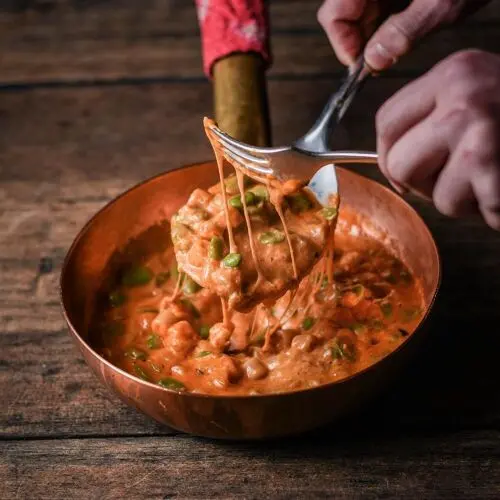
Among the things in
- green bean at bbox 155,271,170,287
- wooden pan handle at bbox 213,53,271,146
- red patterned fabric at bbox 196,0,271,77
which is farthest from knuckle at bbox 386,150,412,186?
red patterned fabric at bbox 196,0,271,77

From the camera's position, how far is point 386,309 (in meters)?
1.33

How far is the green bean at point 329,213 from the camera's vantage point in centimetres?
124

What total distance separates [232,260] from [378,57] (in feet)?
1.24

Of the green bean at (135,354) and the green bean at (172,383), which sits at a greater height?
the green bean at (172,383)

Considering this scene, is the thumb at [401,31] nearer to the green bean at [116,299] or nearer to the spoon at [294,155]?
the spoon at [294,155]

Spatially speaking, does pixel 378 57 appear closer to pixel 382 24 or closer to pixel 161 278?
pixel 382 24

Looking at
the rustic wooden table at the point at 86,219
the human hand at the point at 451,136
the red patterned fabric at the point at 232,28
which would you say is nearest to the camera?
the human hand at the point at 451,136

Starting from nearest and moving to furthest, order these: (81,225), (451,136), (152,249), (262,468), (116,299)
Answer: (451,136)
(262,468)
(116,299)
(152,249)
(81,225)

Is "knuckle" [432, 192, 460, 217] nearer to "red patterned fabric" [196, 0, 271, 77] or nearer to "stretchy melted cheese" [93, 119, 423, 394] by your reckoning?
"stretchy melted cheese" [93, 119, 423, 394]

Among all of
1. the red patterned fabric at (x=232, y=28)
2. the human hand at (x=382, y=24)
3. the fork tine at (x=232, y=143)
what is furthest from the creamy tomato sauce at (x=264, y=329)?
the red patterned fabric at (x=232, y=28)

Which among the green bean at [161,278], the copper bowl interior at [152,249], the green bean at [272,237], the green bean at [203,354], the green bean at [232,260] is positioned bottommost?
the green bean at [161,278]

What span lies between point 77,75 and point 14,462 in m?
1.05

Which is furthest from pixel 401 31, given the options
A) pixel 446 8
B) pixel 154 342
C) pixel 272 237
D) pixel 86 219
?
pixel 86 219

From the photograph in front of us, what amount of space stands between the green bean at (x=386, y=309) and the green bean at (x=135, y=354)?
363 mm
